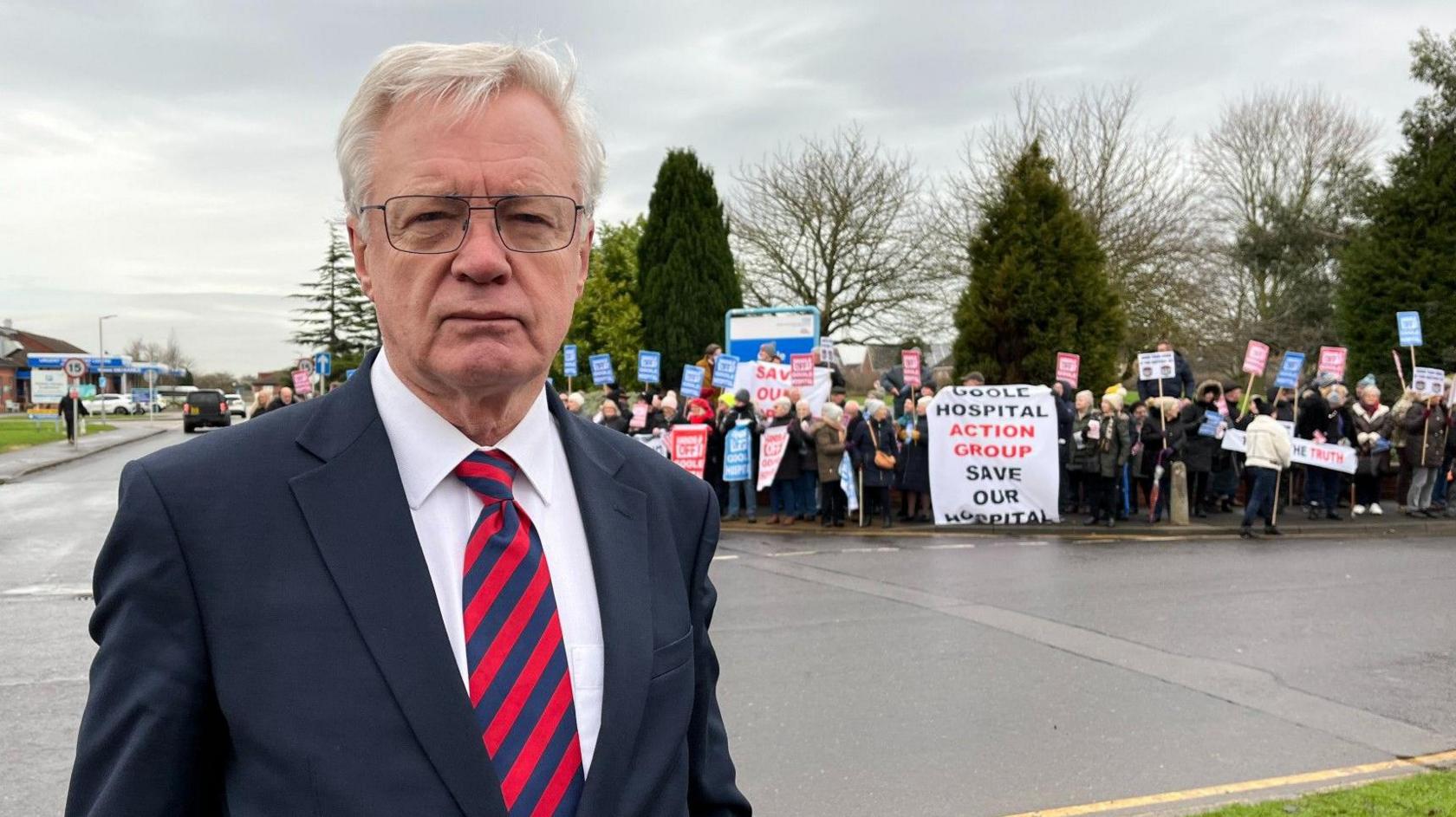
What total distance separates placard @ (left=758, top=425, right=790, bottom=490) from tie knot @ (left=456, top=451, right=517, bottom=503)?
15321mm

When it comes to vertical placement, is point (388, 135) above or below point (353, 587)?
above

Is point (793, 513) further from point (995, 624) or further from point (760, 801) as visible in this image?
point (760, 801)

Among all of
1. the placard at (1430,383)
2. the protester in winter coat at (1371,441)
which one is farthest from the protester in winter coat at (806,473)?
the placard at (1430,383)

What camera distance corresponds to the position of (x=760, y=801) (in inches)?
210

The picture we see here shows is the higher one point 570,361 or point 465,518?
point 570,361

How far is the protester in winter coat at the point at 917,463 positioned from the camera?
17.4 m

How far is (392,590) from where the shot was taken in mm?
1576

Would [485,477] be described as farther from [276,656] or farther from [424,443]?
[276,656]

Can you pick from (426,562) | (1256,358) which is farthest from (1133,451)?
(426,562)

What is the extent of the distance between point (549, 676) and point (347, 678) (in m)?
0.29

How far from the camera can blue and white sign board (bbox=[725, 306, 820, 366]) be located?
1020 inches

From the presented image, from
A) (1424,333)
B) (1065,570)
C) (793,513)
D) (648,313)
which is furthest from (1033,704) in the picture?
(648,313)

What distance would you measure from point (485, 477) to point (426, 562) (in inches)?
6.2

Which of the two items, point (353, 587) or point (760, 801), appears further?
point (760, 801)
